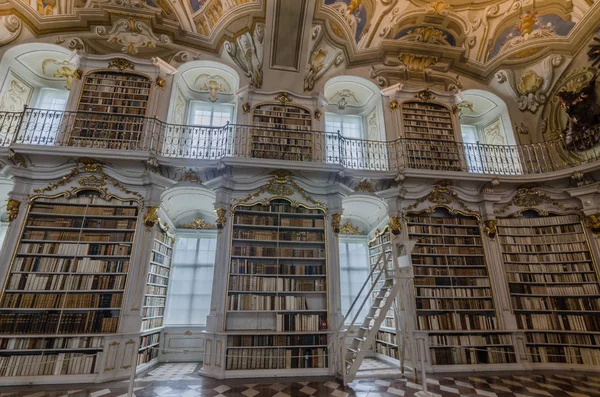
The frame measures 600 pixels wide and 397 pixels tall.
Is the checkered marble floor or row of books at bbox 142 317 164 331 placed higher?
row of books at bbox 142 317 164 331

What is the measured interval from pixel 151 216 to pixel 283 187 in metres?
2.16

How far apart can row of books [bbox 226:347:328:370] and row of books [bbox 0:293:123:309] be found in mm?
1819

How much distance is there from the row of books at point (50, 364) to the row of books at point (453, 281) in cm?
483

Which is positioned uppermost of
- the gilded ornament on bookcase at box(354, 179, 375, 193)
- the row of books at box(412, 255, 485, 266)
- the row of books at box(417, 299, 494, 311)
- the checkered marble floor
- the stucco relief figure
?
the stucco relief figure

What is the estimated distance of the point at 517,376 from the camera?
4266 millimetres

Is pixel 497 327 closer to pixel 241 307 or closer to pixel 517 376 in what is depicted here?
pixel 517 376

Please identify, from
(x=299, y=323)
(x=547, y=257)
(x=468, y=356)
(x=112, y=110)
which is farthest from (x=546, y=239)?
(x=112, y=110)

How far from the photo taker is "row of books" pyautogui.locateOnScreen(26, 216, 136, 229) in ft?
14.9

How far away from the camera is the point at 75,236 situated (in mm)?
4535

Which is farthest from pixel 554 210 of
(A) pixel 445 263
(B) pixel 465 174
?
(A) pixel 445 263

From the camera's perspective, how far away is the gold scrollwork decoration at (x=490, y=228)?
5.45 meters

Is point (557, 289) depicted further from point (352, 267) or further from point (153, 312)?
point (153, 312)

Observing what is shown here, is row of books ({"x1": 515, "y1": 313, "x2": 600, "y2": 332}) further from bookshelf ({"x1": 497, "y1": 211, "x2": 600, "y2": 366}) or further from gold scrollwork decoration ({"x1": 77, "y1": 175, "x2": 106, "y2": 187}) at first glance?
gold scrollwork decoration ({"x1": 77, "y1": 175, "x2": 106, "y2": 187})

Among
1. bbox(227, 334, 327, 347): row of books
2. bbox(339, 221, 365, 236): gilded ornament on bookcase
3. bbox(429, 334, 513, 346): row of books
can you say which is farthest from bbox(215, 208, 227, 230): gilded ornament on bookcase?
bbox(429, 334, 513, 346): row of books
